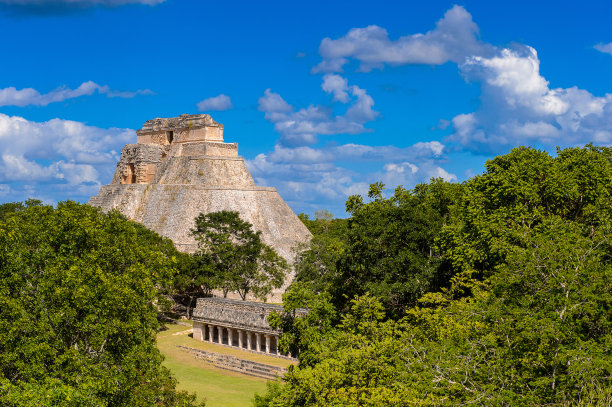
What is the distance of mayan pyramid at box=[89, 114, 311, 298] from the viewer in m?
53.4

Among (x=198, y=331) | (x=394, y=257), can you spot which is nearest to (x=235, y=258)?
(x=198, y=331)

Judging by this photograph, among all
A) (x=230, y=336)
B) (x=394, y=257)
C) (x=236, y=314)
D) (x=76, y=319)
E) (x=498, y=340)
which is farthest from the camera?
(x=230, y=336)

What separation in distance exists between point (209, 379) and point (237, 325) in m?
5.35

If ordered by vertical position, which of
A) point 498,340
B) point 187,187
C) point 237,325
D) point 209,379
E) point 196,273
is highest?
point 187,187

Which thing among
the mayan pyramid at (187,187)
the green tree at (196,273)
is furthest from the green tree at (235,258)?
the mayan pyramid at (187,187)

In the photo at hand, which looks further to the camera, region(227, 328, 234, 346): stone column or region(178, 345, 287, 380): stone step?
region(227, 328, 234, 346): stone column

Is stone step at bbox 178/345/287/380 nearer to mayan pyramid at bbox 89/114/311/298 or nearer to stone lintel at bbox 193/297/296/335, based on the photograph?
stone lintel at bbox 193/297/296/335

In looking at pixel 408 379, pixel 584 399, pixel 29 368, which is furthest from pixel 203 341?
pixel 584 399

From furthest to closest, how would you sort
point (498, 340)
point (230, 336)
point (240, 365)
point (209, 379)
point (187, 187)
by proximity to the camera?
point (187, 187)
point (230, 336)
point (240, 365)
point (209, 379)
point (498, 340)

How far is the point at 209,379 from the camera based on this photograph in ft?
92.2

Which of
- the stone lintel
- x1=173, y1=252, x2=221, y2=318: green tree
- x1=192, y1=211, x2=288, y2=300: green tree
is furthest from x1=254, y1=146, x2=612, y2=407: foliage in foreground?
x1=192, y1=211, x2=288, y2=300: green tree

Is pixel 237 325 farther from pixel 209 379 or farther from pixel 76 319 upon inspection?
pixel 76 319

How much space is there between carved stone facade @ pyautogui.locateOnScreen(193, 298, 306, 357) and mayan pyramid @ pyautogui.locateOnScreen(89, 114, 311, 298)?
14142 mm

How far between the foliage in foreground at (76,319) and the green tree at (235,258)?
22034mm
